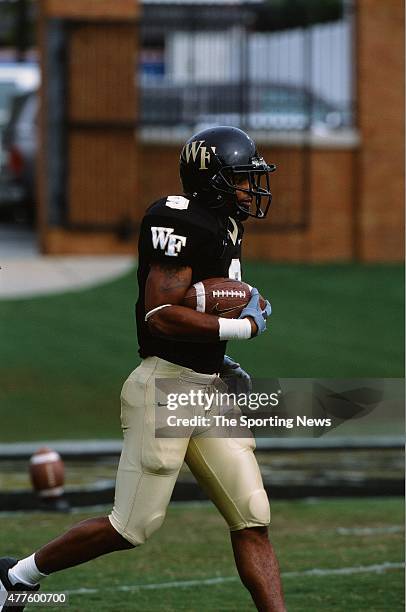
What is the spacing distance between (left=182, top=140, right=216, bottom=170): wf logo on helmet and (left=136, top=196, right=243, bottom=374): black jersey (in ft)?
0.63

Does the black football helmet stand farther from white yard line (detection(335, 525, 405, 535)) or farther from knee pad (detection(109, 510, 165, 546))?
white yard line (detection(335, 525, 405, 535))

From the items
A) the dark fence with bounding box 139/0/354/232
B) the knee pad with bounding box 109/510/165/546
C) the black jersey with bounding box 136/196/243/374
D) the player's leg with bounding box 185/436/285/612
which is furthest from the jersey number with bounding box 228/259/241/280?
the dark fence with bounding box 139/0/354/232

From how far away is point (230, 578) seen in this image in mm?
8047

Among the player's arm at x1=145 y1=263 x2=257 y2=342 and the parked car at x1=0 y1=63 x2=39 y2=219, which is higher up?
the player's arm at x1=145 y1=263 x2=257 y2=342

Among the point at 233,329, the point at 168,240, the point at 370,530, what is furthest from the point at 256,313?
the point at 370,530

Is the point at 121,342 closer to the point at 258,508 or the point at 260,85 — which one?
the point at 260,85

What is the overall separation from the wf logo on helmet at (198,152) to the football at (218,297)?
46 centimetres

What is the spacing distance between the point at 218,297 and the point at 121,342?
10.4m

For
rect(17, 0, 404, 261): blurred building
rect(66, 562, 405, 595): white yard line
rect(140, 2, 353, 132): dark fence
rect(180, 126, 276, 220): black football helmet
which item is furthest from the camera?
rect(140, 2, 353, 132): dark fence

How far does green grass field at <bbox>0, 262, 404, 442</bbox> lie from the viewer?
14398 millimetres

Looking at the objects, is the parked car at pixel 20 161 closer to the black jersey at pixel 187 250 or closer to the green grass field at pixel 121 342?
the green grass field at pixel 121 342

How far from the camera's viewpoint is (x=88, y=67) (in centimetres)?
1942

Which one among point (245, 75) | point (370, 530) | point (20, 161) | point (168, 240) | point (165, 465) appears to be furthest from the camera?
point (20, 161)

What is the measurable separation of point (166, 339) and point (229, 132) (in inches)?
33.9
